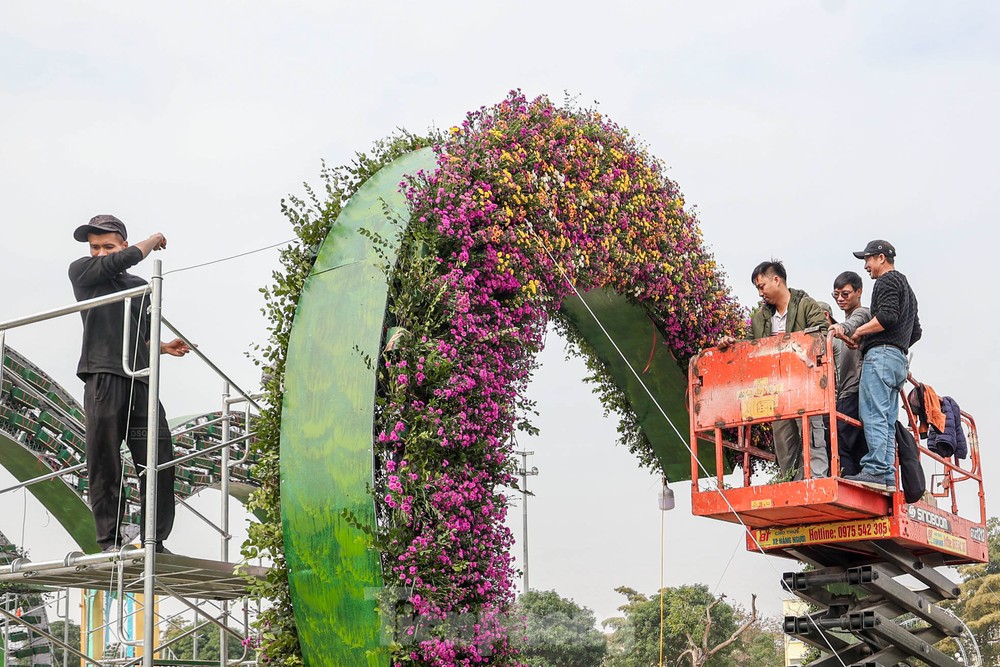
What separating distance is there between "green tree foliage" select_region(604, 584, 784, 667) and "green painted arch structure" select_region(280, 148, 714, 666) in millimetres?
15991

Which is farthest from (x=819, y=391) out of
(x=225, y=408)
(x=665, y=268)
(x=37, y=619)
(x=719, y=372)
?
(x=37, y=619)

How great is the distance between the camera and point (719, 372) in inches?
305

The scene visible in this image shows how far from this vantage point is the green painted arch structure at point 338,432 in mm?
5724

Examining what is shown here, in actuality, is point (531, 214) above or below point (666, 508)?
above

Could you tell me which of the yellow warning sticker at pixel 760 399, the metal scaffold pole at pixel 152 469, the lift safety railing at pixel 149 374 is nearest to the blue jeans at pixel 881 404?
the yellow warning sticker at pixel 760 399

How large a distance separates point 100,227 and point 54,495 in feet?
13.6

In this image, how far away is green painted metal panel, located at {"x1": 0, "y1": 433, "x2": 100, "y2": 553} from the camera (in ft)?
32.5

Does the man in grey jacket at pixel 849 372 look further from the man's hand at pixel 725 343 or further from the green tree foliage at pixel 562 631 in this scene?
the green tree foliage at pixel 562 631

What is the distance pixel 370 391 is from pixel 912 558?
14.8 feet

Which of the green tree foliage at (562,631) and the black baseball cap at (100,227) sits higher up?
the black baseball cap at (100,227)

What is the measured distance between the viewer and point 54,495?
10023mm

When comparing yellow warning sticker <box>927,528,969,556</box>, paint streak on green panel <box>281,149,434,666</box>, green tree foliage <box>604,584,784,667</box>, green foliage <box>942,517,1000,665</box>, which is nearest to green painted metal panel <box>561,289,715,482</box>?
yellow warning sticker <box>927,528,969,556</box>

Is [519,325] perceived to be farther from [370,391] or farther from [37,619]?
[37,619]

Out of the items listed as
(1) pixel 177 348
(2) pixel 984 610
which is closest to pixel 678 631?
(2) pixel 984 610
